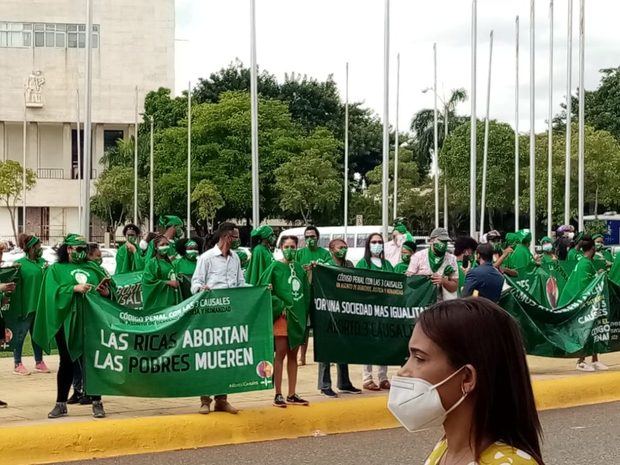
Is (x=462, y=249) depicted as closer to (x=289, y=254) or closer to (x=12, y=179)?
(x=289, y=254)

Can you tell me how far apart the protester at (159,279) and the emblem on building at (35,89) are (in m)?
68.8

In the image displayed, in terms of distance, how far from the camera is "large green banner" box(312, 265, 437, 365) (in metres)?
11.4

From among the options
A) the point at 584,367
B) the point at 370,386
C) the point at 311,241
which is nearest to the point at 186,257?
the point at 311,241

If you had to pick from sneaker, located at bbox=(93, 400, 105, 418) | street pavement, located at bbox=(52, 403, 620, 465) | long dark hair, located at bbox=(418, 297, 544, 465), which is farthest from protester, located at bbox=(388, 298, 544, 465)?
sneaker, located at bbox=(93, 400, 105, 418)

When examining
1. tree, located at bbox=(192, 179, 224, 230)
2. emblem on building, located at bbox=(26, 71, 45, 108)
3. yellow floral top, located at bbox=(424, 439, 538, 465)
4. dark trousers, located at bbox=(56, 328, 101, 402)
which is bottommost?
dark trousers, located at bbox=(56, 328, 101, 402)

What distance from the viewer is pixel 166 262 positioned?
479 inches

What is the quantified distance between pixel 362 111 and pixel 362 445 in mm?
69618

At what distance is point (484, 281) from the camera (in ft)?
39.6

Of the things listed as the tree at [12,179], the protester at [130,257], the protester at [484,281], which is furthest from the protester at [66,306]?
the tree at [12,179]

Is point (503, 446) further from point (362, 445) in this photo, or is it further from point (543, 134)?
point (543, 134)

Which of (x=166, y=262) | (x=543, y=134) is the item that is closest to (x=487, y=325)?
(x=166, y=262)

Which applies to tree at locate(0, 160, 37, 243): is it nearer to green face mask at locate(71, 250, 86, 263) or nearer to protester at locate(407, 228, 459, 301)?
protester at locate(407, 228, 459, 301)

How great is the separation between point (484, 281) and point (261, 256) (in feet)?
8.41

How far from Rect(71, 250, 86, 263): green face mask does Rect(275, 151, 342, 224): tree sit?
46724 millimetres
